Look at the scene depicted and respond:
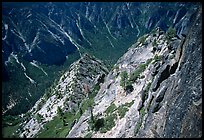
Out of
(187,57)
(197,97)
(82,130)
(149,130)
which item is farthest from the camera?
(82,130)

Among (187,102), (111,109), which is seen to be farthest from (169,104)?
(111,109)

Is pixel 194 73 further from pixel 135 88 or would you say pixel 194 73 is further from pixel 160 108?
pixel 135 88

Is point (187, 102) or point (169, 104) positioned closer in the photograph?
point (187, 102)

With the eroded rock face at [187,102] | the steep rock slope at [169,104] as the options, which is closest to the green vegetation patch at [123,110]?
the steep rock slope at [169,104]

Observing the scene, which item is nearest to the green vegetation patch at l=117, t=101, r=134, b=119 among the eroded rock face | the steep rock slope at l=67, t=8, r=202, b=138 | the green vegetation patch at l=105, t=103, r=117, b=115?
the steep rock slope at l=67, t=8, r=202, b=138

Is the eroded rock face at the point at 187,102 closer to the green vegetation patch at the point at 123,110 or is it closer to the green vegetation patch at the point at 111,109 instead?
the green vegetation patch at the point at 123,110

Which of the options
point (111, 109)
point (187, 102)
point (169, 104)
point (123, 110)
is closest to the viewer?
point (187, 102)

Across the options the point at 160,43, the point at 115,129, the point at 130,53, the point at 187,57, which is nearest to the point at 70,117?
the point at 130,53

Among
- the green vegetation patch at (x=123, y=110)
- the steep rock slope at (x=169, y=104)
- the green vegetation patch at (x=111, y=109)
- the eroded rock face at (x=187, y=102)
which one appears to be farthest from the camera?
the green vegetation patch at (x=111, y=109)

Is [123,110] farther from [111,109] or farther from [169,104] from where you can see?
[169,104]

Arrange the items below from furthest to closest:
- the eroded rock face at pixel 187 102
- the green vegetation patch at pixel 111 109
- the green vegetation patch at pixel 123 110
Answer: the green vegetation patch at pixel 111 109
the green vegetation patch at pixel 123 110
the eroded rock face at pixel 187 102

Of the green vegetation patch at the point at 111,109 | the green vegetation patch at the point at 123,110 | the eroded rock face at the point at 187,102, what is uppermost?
the green vegetation patch at the point at 111,109
